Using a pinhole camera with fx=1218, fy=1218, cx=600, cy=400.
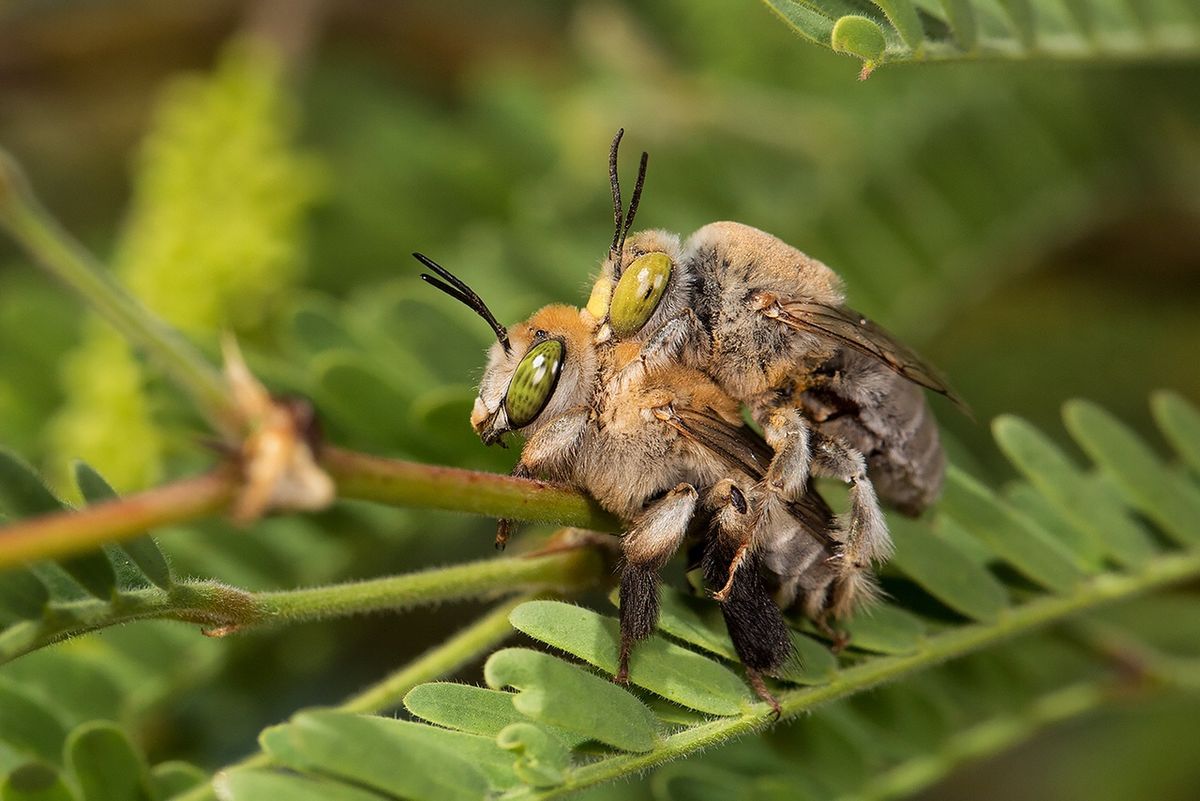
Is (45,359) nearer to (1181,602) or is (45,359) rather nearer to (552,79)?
(552,79)

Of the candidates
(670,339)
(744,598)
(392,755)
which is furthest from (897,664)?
(392,755)

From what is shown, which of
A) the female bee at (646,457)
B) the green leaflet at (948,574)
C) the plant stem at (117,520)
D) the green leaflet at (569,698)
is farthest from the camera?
the green leaflet at (948,574)

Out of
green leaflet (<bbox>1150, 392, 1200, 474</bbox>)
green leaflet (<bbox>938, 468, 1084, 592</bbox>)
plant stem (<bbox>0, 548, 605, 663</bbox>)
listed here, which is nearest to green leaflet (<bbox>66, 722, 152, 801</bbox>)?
plant stem (<bbox>0, 548, 605, 663</bbox>)

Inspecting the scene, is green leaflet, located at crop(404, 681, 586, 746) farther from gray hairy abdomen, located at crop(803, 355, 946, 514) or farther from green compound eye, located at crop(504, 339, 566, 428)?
gray hairy abdomen, located at crop(803, 355, 946, 514)

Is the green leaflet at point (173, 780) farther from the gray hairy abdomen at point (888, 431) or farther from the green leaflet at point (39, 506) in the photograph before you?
the gray hairy abdomen at point (888, 431)

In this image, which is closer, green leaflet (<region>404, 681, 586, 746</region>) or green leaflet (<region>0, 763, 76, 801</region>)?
green leaflet (<region>404, 681, 586, 746</region>)

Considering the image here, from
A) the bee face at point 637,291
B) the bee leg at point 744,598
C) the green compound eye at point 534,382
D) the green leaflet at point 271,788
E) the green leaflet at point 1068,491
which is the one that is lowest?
the green leaflet at point 271,788

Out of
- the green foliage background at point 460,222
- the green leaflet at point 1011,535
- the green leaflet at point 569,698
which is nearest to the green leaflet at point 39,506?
the green leaflet at point 569,698

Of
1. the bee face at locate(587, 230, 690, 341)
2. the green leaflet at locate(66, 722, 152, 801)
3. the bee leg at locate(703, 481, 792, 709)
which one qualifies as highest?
the bee face at locate(587, 230, 690, 341)
